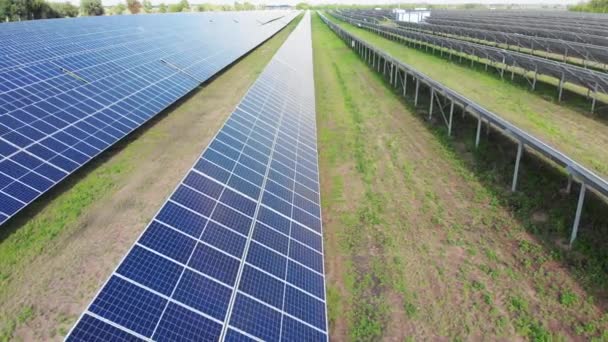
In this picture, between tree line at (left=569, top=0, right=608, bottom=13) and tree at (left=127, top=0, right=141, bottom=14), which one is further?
tree at (left=127, top=0, right=141, bottom=14)

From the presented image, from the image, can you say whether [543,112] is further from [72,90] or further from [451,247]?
[72,90]

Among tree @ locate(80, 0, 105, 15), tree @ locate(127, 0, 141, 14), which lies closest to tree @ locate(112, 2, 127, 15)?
tree @ locate(127, 0, 141, 14)

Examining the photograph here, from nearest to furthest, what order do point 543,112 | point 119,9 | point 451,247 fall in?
point 451,247 → point 543,112 → point 119,9

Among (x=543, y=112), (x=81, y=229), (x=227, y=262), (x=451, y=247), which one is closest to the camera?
(x=227, y=262)

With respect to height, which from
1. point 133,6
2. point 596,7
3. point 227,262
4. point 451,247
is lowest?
point 451,247

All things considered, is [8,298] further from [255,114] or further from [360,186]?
[360,186]

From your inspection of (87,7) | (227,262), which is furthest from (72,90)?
(87,7)

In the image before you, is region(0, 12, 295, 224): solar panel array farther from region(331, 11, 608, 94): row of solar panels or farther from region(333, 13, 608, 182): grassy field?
region(331, 11, 608, 94): row of solar panels
